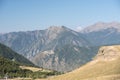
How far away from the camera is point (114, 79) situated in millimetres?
162625

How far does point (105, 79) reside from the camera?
164750mm

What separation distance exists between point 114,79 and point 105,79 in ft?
15.5

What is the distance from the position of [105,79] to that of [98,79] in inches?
200

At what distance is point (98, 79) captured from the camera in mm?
168750

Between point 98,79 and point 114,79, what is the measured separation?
9.57 meters
